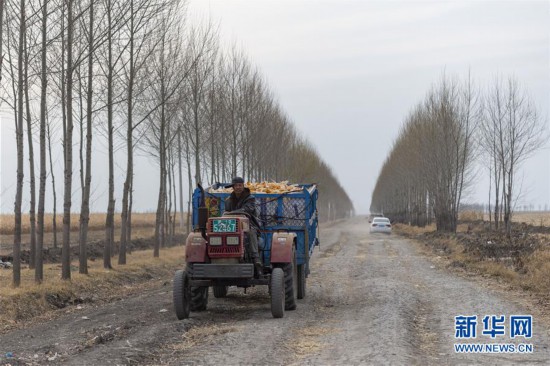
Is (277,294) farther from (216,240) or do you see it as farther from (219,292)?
(219,292)

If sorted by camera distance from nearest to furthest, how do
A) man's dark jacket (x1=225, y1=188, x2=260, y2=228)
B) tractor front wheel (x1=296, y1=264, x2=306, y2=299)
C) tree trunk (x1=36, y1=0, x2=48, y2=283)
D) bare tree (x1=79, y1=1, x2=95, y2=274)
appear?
man's dark jacket (x1=225, y1=188, x2=260, y2=228) < tractor front wheel (x1=296, y1=264, x2=306, y2=299) < tree trunk (x1=36, y1=0, x2=48, y2=283) < bare tree (x1=79, y1=1, x2=95, y2=274)

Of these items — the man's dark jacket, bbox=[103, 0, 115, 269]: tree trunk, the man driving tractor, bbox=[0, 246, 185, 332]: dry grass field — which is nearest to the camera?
the man driving tractor

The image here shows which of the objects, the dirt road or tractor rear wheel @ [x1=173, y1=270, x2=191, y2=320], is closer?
the dirt road

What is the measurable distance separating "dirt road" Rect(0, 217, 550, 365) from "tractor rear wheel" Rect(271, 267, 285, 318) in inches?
6.6

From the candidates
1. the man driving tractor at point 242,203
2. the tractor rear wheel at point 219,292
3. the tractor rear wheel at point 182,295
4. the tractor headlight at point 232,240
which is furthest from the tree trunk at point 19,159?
the tractor headlight at point 232,240

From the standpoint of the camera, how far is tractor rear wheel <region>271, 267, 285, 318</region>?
11.4 meters

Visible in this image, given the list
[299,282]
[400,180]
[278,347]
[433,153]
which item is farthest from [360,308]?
[400,180]

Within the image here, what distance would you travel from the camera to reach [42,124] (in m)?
15.6

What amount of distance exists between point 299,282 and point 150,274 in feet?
27.0

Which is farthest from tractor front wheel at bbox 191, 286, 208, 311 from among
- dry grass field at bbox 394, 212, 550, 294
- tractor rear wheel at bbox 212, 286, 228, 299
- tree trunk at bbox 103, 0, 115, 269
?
tree trunk at bbox 103, 0, 115, 269

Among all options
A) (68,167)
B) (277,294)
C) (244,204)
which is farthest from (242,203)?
(68,167)

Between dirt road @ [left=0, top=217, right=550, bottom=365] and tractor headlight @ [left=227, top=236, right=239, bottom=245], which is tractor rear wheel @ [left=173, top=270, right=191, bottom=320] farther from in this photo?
tractor headlight @ [left=227, top=236, right=239, bottom=245]

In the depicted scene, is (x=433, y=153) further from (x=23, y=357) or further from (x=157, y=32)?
(x=23, y=357)

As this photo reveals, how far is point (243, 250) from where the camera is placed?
1166 centimetres
